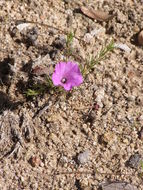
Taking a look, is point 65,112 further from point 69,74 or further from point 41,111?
point 69,74

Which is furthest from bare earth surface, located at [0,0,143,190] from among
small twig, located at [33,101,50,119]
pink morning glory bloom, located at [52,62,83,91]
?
pink morning glory bloom, located at [52,62,83,91]

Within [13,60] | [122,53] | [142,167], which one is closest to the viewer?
[142,167]

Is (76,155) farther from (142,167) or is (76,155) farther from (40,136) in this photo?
(142,167)

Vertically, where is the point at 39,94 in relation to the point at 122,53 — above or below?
below

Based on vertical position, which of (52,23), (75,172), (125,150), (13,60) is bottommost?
(75,172)

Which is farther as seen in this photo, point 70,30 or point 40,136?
point 70,30

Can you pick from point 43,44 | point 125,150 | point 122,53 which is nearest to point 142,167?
point 125,150

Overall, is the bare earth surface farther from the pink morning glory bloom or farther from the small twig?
the pink morning glory bloom
